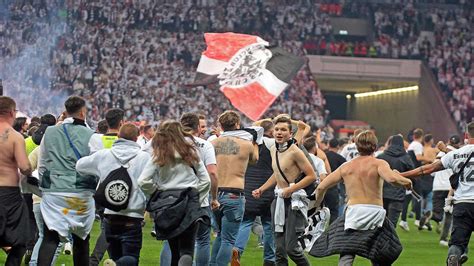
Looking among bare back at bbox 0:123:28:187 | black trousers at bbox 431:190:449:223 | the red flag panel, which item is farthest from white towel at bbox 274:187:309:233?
the red flag panel

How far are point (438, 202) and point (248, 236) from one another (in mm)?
7683

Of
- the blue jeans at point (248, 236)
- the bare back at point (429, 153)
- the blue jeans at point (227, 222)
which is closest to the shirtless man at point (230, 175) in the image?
the blue jeans at point (227, 222)

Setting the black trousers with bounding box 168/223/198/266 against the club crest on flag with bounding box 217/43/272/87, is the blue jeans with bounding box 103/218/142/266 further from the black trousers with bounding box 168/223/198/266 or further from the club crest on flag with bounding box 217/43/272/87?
the club crest on flag with bounding box 217/43/272/87

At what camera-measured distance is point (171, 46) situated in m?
44.9

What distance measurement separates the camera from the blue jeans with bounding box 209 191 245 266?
11.8 metres

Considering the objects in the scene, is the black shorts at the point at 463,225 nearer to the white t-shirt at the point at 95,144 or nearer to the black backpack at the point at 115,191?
the black backpack at the point at 115,191

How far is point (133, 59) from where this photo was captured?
4316cm

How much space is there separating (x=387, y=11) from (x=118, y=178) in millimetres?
44210

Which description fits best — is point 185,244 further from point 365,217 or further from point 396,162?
point 396,162

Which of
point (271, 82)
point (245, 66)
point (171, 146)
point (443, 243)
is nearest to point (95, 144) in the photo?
point (171, 146)

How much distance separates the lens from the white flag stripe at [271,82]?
21.6m

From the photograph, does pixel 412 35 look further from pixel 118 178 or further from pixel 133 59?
pixel 118 178

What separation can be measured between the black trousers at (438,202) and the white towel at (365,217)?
31.0ft

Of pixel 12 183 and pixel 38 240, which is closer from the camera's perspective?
pixel 12 183
